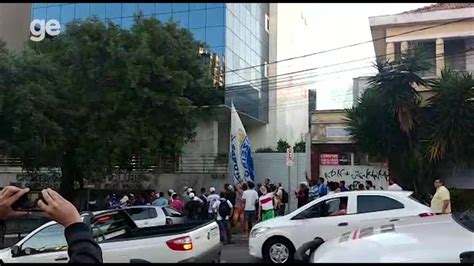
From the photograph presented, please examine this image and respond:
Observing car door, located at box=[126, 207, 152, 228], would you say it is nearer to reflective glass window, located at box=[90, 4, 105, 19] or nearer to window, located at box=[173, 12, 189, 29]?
window, located at box=[173, 12, 189, 29]

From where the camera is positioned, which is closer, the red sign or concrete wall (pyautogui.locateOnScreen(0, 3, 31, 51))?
the red sign

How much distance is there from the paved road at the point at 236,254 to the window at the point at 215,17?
21.3 m

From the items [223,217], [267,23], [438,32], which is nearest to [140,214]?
[223,217]

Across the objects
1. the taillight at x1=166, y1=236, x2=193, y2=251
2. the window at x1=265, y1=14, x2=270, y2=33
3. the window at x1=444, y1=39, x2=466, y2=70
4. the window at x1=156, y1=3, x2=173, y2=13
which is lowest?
the taillight at x1=166, y1=236, x2=193, y2=251

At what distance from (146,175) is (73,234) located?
25.7 m

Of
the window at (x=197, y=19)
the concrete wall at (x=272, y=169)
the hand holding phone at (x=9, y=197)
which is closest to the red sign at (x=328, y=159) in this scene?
the concrete wall at (x=272, y=169)

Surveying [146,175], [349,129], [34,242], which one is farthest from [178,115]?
[34,242]

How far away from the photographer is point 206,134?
111ft

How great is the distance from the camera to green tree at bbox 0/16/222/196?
1712 centimetres

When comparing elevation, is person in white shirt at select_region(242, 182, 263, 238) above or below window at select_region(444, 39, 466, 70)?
below

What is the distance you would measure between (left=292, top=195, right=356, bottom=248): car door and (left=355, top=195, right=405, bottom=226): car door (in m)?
0.25

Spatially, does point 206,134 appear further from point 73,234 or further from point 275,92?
point 73,234

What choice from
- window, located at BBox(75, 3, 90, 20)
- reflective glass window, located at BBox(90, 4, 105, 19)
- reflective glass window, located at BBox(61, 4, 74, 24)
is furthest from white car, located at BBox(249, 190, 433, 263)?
reflective glass window, located at BBox(61, 4, 74, 24)

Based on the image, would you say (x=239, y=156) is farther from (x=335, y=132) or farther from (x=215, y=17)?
(x=215, y=17)
